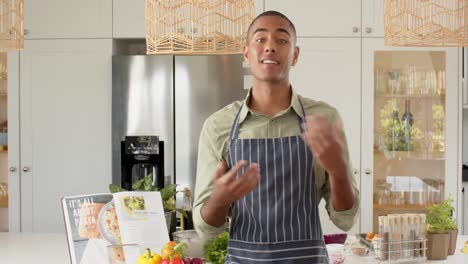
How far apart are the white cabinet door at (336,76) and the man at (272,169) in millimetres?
2636

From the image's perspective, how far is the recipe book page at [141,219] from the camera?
2.24 meters

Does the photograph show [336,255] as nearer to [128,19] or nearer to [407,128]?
[407,128]

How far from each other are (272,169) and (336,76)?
2.76 metres

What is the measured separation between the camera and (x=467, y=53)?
5.07 metres

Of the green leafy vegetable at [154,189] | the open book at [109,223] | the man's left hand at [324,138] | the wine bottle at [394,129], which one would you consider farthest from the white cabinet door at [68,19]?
the man's left hand at [324,138]

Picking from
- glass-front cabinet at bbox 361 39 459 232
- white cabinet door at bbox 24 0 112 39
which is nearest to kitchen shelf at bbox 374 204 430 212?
glass-front cabinet at bbox 361 39 459 232

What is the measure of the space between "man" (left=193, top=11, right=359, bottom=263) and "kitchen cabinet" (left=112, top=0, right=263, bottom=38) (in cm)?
275

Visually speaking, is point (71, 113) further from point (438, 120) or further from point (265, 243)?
point (265, 243)

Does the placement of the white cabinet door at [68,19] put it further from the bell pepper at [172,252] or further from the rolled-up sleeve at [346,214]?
the rolled-up sleeve at [346,214]

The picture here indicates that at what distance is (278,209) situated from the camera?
5.74 feet

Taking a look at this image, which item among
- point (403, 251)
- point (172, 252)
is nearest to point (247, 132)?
point (172, 252)

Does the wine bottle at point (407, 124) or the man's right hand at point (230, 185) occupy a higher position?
the wine bottle at point (407, 124)

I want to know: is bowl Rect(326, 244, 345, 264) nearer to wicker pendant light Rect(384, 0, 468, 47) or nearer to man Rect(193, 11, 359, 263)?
man Rect(193, 11, 359, 263)

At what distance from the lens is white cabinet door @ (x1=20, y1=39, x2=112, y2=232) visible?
4.51 meters
